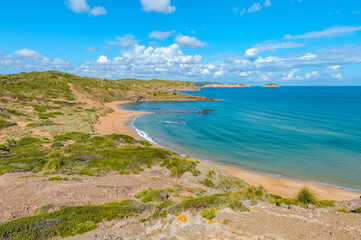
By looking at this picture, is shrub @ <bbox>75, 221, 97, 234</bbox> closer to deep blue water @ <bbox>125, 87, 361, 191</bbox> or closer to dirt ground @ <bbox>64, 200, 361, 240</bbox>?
dirt ground @ <bbox>64, 200, 361, 240</bbox>

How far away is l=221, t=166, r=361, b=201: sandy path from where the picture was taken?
79.2 ft

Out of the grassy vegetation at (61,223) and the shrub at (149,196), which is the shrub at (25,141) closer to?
the shrub at (149,196)

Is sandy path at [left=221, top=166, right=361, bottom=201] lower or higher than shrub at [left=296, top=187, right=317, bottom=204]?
lower

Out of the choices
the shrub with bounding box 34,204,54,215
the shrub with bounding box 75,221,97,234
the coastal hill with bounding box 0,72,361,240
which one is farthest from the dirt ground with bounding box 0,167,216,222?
the shrub with bounding box 75,221,97,234

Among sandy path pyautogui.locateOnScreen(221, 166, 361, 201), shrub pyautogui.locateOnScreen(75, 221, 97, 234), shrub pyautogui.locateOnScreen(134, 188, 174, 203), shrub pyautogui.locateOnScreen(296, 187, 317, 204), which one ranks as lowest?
sandy path pyautogui.locateOnScreen(221, 166, 361, 201)

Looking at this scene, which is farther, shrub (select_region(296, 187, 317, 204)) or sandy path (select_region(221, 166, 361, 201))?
sandy path (select_region(221, 166, 361, 201))

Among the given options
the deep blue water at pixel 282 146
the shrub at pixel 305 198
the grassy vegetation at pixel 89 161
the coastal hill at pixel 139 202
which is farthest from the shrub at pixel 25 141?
the shrub at pixel 305 198

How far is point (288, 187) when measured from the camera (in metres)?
26.6

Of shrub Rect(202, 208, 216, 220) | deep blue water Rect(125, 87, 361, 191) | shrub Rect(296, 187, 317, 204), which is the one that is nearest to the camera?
shrub Rect(202, 208, 216, 220)

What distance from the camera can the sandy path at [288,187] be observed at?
79.2 feet

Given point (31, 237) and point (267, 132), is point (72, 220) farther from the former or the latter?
point (267, 132)

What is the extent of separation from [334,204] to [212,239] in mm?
11400

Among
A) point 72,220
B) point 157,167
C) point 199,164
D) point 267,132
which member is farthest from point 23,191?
point 267,132

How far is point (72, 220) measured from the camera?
1079 cm
